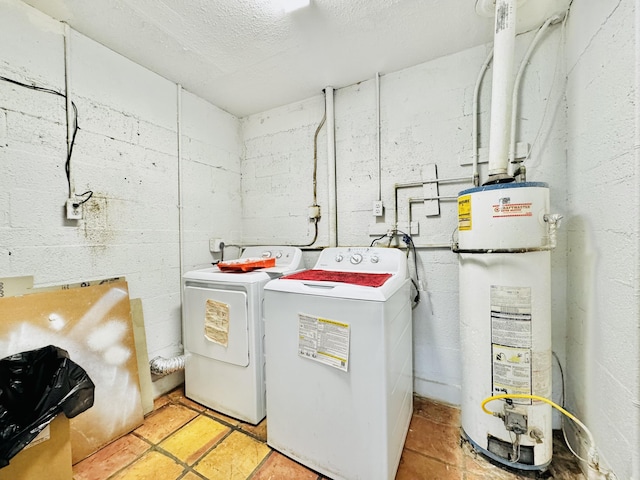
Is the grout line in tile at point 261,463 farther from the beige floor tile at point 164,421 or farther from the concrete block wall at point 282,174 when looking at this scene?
the concrete block wall at point 282,174

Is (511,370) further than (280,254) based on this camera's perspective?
No

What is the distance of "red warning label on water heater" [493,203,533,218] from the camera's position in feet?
3.90

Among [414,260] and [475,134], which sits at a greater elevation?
[475,134]

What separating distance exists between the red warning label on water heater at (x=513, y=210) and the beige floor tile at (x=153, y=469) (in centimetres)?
202

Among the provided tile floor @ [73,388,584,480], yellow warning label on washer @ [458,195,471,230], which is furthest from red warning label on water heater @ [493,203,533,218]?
tile floor @ [73,388,584,480]

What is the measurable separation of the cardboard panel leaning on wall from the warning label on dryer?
122cm

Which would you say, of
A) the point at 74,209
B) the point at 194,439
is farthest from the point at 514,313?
the point at 74,209

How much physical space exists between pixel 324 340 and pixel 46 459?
4.15 feet

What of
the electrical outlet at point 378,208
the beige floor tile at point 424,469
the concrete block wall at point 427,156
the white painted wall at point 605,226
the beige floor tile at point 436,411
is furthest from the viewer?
the electrical outlet at point 378,208

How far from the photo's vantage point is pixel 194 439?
5.01 feet

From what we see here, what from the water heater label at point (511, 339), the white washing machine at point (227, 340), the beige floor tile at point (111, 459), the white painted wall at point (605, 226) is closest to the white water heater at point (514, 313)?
the water heater label at point (511, 339)

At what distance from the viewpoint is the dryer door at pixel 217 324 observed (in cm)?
161

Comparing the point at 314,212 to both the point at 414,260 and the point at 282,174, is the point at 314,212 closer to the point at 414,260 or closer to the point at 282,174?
the point at 282,174

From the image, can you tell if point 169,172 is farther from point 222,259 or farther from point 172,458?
point 172,458
